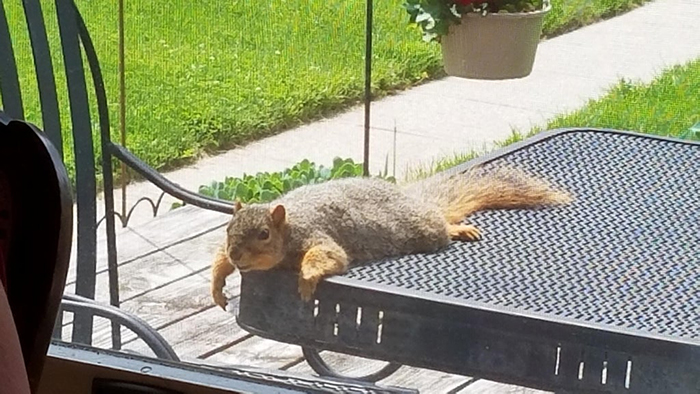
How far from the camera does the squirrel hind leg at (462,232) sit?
1.24 metres

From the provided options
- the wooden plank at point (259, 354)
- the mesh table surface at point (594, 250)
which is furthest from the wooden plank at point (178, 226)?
the mesh table surface at point (594, 250)

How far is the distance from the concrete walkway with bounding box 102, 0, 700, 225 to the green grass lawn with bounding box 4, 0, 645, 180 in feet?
0.06

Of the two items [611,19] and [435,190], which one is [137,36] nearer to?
[435,190]

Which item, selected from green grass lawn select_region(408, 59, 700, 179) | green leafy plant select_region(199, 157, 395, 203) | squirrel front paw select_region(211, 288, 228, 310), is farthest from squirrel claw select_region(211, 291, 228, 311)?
green grass lawn select_region(408, 59, 700, 179)

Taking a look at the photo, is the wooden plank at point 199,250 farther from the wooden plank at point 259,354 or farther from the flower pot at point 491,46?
the flower pot at point 491,46

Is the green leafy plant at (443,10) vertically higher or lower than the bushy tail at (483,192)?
higher

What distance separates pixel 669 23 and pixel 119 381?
0.69 metres

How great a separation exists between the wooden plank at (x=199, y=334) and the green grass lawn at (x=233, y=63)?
0.63 ft

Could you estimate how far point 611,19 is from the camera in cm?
111

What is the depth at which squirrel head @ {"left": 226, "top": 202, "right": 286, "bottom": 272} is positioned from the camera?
1.24m

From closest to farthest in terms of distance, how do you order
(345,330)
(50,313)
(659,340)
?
(50,313)
(659,340)
(345,330)

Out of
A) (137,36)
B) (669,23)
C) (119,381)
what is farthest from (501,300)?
(137,36)

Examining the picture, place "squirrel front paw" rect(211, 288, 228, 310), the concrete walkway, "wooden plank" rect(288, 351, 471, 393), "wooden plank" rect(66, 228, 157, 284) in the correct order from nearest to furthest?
the concrete walkway < "wooden plank" rect(288, 351, 471, 393) < "squirrel front paw" rect(211, 288, 228, 310) < "wooden plank" rect(66, 228, 157, 284)

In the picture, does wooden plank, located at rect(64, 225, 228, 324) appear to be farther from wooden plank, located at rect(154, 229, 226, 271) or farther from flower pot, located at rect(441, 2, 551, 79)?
flower pot, located at rect(441, 2, 551, 79)
